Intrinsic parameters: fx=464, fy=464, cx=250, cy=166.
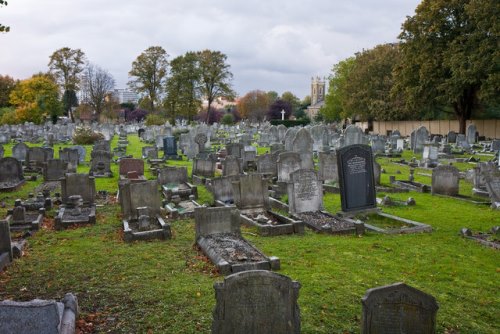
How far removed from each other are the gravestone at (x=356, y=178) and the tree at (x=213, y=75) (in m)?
57.6

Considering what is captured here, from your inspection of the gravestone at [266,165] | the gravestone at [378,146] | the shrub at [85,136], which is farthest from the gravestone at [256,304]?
the shrub at [85,136]

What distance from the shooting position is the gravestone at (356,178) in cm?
1234

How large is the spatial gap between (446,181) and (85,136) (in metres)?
28.0

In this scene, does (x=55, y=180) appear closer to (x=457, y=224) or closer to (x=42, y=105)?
(x=457, y=224)

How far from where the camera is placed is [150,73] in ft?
225

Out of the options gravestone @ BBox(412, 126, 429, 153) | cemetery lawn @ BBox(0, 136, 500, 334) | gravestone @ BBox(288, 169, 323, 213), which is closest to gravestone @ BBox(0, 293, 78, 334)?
cemetery lawn @ BBox(0, 136, 500, 334)

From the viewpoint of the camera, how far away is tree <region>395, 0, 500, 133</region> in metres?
33.2

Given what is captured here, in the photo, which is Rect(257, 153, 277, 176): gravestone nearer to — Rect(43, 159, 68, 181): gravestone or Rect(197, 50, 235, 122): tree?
Rect(43, 159, 68, 181): gravestone

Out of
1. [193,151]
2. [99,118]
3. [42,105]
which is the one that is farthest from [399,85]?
[99,118]

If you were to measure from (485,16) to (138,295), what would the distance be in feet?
114

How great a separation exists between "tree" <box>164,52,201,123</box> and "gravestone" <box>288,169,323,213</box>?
56.2m

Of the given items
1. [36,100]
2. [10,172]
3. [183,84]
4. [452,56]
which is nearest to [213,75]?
[183,84]

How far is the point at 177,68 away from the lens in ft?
219

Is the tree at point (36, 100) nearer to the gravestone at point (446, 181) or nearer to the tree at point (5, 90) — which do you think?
the tree at point (5, 90)
